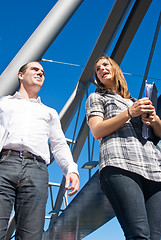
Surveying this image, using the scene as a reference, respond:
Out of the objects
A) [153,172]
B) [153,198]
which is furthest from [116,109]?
[153,198]

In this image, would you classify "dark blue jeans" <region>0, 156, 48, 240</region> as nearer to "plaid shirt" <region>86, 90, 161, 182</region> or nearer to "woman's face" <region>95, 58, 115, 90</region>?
"plaid shirt" <region>86, 90, 161, 182</region>

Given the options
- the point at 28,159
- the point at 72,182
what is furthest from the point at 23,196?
the point at 72,182

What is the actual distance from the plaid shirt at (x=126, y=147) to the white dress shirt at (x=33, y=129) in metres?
0.37

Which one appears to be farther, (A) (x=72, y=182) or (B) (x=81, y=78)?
(B) (x=81, y=78)

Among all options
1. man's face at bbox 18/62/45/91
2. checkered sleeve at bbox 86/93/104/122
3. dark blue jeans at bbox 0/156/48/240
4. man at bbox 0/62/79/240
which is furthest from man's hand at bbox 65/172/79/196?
man's face at bbox 18/62/45/91

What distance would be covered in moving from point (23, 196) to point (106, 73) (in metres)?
1.37

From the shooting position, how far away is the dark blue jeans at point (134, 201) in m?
1.92

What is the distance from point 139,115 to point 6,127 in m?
1.08

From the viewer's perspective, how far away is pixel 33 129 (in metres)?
2.52

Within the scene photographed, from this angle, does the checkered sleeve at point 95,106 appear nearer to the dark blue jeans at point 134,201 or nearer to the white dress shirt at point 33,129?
the white dress shirt at point 33,129

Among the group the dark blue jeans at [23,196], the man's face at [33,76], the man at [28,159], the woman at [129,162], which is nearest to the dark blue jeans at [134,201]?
the woman at [129,162]

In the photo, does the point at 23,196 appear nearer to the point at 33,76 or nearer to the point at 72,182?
the point at 72,182

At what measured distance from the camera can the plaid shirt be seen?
2162 millimetres

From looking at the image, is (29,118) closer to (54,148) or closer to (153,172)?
(54,148)
